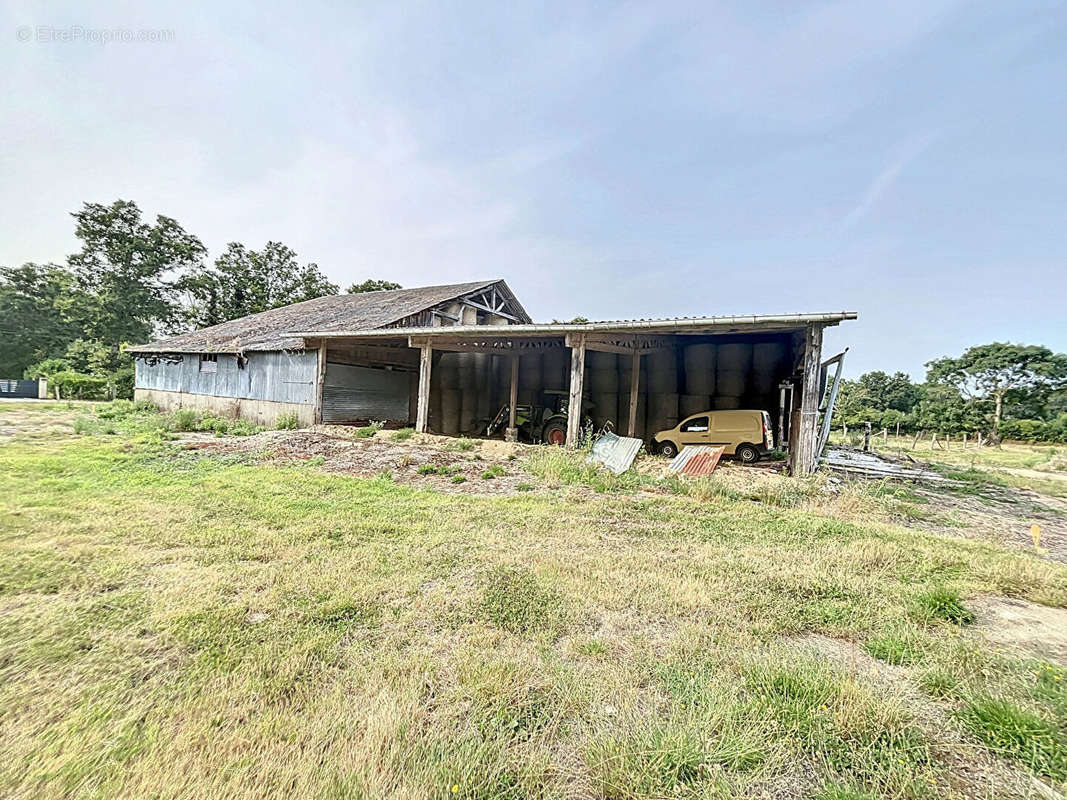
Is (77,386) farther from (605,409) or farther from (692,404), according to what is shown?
(692,404)

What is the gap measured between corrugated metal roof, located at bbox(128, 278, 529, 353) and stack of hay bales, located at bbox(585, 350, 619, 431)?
618 centimetres

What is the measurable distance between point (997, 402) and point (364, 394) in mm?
38912

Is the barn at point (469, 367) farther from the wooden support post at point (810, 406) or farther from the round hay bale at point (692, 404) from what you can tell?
the wooden support post at point (810, 406)

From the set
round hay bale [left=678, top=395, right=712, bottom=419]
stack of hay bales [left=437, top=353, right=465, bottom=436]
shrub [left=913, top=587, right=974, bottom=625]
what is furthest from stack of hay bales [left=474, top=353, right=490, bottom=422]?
shrub [left=913, top=587, right=974, bottom=625]

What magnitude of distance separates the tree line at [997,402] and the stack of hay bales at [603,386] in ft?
64.8

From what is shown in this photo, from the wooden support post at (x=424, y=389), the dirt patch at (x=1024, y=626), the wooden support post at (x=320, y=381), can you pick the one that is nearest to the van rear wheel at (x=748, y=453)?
the dirt patch at (x=1024, y=626)

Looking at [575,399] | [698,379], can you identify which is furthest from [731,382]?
[575,399]

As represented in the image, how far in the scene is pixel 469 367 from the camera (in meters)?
16.0

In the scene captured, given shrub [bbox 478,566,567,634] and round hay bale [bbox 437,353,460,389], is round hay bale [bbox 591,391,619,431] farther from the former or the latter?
shrub [bbox 478,566,567,634]

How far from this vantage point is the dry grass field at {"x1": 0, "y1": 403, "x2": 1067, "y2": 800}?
5.69 feet

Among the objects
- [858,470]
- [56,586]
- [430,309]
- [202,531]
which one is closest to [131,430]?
[430,309]

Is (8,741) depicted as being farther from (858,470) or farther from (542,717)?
(858,470)

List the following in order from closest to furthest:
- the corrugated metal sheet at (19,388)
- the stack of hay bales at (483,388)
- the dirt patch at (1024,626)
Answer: the dirt patch at (1024,626) < the stack of hay bales at (483,388) < the corrugated metal sheet at (19,388)

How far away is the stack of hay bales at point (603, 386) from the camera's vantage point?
14266 millimetres
